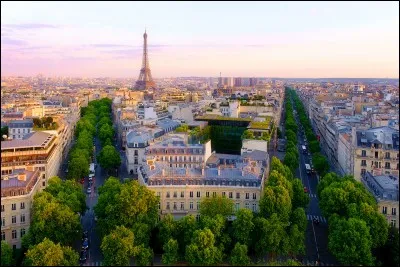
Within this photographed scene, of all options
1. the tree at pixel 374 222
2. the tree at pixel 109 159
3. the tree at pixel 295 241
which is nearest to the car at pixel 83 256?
the tree at pixel 295 241

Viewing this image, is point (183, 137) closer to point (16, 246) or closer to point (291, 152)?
point (291, 152)

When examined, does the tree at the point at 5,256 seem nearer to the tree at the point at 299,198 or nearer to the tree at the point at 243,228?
the tree at the point at 243,228

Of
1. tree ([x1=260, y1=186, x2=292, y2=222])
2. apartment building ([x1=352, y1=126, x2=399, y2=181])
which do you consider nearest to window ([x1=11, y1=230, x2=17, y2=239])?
tree ([x1=260, y1=186, x2=292, y2=222])

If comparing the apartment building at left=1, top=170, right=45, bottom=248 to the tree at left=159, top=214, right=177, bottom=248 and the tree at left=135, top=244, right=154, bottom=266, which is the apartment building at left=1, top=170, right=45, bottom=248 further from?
the tree at left=159, top=214, right=177, bottom=248

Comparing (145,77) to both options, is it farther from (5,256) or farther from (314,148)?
(5,256)

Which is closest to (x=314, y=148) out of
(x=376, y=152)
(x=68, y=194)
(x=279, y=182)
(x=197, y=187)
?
(x=376, y=152)

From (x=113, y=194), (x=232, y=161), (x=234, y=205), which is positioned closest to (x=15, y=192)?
(x=113, y=194)
